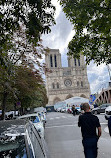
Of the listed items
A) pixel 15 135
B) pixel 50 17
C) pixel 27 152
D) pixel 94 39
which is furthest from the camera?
pixel 94 39

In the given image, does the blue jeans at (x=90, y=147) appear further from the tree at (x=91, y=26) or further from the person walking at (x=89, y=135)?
the tree at (x=91, y=26)

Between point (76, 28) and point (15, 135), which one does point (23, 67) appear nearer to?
point (76, 28)

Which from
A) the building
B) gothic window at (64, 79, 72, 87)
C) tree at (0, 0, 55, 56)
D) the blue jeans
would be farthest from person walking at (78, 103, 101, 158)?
gothic window at (64, 79, 72, 87)

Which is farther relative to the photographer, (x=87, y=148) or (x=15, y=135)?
(x=87, y=148)

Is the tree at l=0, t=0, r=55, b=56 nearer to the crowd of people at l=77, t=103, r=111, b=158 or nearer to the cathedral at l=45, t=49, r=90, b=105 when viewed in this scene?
the crowd of people at l=77, t=103, r=111, b=158

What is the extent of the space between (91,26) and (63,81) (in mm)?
92204

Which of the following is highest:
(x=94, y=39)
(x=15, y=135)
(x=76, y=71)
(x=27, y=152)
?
(x=76, y=71)

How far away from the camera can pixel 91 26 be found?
29.5 feet

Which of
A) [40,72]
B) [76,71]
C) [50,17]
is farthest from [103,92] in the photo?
[76,71]

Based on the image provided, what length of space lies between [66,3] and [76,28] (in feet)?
4.26

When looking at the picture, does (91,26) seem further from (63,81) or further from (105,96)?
(63,81)

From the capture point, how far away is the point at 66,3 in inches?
339

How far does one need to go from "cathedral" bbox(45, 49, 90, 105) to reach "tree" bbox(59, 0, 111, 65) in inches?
3483

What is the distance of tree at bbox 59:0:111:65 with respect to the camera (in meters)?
7.99
